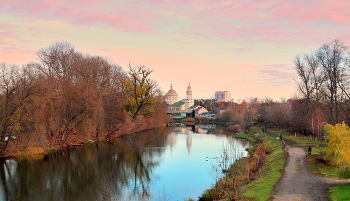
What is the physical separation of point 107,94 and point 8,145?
1684cm

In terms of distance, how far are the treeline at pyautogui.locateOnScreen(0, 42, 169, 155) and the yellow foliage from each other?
23.8m

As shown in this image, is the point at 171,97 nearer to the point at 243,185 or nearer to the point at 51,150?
the point at 51,150

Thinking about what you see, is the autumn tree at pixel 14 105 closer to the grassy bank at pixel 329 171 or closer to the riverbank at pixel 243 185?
the riverbank at pixel 243 185

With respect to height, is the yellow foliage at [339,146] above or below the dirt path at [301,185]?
above

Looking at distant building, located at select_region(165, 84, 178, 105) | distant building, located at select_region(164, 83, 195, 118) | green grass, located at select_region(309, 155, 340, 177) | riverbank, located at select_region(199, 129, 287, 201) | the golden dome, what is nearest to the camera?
riverbank, located at select_region(199, 129, 287, 201)

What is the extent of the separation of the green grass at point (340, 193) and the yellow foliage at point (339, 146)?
9.68 feet

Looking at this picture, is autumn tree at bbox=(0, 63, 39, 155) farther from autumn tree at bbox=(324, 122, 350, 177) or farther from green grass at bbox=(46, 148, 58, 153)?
autumn tree at bbox=(324, 122, 350, 177)

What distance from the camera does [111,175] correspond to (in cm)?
1908

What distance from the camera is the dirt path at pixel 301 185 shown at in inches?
470

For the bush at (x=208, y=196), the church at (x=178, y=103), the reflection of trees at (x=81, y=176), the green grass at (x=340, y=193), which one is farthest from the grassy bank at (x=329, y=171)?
the church at (x=178, y=103)

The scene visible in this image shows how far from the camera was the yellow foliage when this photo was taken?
15.8 metres

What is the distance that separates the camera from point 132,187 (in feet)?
54.4

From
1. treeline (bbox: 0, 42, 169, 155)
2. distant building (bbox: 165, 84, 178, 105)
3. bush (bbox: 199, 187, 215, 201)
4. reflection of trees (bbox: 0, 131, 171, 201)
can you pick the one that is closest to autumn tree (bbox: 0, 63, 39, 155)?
treeline (bbox: 0, 42, 169, 155)

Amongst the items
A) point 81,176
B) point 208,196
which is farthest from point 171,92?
point 208,196
